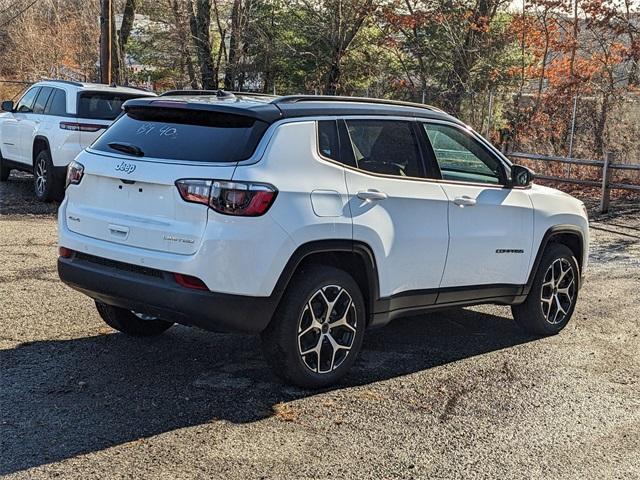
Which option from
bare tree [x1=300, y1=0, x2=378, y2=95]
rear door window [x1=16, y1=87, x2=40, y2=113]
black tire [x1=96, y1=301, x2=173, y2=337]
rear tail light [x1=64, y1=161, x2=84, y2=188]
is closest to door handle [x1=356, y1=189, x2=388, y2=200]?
rear tail light [x1=64, y1=161, x2=84, y2=188]

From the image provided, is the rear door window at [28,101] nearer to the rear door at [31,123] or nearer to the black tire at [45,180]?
the rear door at [31,123]

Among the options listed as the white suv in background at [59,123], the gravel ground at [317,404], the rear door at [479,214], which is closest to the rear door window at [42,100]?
the white suv in background at [59,123]

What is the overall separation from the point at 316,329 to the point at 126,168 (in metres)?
1.55

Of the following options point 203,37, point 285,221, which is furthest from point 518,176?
point 203,37

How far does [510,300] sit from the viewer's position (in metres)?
6.55

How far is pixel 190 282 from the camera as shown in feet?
15.3

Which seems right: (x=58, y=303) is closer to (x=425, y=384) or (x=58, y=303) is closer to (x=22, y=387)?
(x=22, y=387)

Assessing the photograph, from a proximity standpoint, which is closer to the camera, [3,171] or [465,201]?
[465,201]

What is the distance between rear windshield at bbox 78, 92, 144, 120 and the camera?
12.3 m

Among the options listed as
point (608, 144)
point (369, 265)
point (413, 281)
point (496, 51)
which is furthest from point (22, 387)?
point (496, 51)

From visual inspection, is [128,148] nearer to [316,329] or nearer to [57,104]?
[316,329]

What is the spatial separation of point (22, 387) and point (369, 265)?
90.2 inches

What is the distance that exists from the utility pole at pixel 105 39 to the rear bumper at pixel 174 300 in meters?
15.0

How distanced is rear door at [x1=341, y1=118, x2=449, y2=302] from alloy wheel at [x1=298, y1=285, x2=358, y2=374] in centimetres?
35
